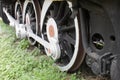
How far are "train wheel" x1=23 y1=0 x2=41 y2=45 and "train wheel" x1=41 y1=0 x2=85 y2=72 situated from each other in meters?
0.54

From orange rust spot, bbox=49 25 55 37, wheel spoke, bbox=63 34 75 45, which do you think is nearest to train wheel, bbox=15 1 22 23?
orange rust spot, bbox=49 25 55 37

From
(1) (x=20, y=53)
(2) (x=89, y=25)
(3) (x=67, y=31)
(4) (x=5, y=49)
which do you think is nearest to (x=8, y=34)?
(4) (x=5, y=49)

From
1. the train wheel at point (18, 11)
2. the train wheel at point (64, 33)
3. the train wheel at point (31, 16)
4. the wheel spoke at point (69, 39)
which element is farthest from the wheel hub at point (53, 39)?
the train wheel at point (18, 11)

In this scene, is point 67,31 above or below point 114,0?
below

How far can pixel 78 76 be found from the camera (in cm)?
317

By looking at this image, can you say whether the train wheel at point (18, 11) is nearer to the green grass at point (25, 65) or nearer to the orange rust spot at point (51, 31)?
the green grass at point (25, 65)

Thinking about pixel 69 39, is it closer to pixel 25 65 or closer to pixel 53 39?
pixel 53 39

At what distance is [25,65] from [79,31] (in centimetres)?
125

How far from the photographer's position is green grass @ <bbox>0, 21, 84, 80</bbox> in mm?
3322

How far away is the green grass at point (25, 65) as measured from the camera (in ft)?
10.9

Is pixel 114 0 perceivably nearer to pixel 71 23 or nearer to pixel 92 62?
pixel 92 62

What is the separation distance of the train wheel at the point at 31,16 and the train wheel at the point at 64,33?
544 millimetres

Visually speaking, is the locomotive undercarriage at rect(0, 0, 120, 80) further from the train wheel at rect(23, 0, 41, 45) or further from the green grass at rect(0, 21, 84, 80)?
the green grass at rect(0, 21, 84, 80)

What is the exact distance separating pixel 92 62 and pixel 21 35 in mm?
2186
